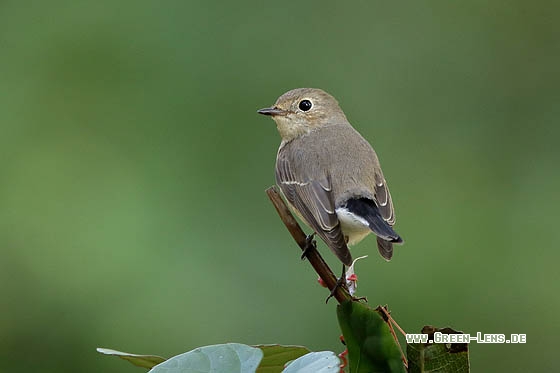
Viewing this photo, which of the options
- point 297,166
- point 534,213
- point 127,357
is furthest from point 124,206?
point 127,357

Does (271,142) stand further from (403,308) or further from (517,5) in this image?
(517,5)

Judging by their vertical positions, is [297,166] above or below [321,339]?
above

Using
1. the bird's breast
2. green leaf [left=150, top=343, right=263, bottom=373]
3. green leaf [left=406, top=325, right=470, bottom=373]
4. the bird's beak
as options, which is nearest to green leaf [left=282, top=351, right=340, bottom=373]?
green leaf [left=150, top=343, right=263, bottom=373]

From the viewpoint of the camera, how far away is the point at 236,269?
13.6 feet

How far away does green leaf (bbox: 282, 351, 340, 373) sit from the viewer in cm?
125

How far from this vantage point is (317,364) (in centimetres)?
128

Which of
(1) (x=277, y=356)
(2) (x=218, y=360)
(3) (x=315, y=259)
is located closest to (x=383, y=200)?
(3) (x=315, y=259)

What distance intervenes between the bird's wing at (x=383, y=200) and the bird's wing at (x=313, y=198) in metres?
0.15

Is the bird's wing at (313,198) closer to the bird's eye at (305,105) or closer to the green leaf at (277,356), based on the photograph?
the bird's eye at (305,105)

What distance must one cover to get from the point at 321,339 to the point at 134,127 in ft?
5.14

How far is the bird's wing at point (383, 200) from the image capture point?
2.90m

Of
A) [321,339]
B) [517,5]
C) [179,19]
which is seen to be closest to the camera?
[321,339]

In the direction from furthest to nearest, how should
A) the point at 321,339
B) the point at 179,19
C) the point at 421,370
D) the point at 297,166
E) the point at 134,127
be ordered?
the point at 179,19, the point at 134,127, the point at 321,339, the point at 297,166, the point at 421,370

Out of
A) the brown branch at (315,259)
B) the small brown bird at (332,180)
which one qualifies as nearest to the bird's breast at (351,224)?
the small brown bird at (332,180)
